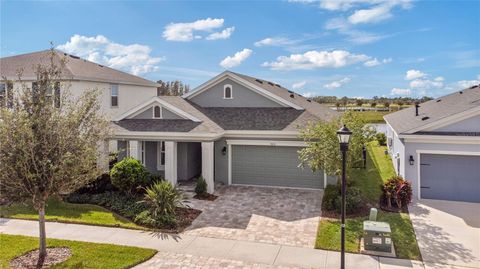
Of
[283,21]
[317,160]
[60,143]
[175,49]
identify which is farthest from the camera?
[175,49]

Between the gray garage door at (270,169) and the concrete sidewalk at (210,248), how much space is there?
7210 millimetres

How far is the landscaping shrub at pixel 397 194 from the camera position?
534 inches

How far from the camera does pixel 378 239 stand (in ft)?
32.1

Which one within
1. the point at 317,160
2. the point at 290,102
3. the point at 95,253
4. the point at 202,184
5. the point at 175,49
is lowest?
the point at 95,253

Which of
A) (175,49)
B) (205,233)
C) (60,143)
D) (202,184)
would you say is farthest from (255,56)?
(60,143)

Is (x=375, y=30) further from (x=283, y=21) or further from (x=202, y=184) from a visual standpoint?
(x=202, y=184)

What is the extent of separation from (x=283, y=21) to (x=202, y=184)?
10.4 m

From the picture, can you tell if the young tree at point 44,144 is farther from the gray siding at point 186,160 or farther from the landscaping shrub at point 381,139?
the landscaping shrub at point 381,139

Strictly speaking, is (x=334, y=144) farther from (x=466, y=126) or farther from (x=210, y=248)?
(x=466, y=126)

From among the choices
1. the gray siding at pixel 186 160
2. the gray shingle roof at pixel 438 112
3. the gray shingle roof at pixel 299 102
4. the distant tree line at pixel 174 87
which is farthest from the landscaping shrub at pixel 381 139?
the distant tree line at pixel 174 87

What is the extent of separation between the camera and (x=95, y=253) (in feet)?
31.9

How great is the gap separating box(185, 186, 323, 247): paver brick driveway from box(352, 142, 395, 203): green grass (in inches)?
97.3

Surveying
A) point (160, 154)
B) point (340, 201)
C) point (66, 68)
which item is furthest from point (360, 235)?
point (66, 68)

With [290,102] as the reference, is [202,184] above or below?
below
